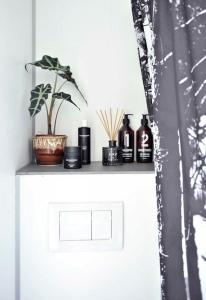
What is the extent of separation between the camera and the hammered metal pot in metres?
1.01

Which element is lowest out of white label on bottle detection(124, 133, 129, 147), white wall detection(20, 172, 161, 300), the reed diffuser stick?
white wall detection(20, 172, 161, 300)

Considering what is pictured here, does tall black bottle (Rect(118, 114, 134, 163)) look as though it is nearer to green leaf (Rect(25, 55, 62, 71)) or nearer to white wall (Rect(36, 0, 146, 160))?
white wall (Rect(36, 0, 146, 160))

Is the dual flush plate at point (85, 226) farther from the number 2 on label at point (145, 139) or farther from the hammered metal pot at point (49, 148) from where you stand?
the number 2 on label at point (145, 139)

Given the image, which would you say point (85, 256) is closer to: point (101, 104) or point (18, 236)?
point (18, 236)

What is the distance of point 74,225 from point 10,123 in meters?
0.40

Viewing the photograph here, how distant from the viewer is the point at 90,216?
0.89 metres

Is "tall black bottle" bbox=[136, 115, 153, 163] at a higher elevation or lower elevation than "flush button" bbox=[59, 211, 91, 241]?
higher

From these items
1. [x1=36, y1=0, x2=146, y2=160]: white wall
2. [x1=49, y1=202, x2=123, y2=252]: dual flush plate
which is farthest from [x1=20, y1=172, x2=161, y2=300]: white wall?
[x1=36, y1=0, x2=146, y2=160]: white wall

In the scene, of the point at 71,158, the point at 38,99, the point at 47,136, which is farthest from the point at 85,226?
the point at 38,99

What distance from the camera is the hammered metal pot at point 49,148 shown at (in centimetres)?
101

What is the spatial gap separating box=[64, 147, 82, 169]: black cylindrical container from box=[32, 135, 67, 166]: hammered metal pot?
65 mm

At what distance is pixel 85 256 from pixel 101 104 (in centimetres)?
65

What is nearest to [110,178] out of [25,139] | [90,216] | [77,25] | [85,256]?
[90,216]

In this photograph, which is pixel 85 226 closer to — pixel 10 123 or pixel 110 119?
pixel 10 123
